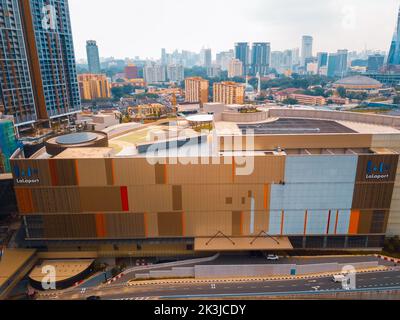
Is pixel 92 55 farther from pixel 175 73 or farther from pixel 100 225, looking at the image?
pixel 100 225

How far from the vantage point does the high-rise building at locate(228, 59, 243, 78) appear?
11925 centimetres

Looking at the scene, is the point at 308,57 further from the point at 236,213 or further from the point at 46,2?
the point at 236,213

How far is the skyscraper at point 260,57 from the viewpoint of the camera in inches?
5036

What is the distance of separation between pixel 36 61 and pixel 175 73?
8688 centimetres

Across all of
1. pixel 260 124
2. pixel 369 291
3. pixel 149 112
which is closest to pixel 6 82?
pixel 149 112

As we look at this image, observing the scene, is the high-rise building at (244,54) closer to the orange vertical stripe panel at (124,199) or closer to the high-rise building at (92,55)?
the high-rise building at (92,55)

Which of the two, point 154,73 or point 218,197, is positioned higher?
point 154,73

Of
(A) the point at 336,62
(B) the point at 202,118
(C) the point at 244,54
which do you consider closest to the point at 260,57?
(C) the point at 244,54

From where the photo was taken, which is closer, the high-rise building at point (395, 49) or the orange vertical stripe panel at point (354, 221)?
the orange vertical stripe panel at point (354, 221)

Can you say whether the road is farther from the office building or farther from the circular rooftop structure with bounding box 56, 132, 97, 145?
the office building

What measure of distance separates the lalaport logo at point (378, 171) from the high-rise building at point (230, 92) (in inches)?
2020

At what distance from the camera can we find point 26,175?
16.8m

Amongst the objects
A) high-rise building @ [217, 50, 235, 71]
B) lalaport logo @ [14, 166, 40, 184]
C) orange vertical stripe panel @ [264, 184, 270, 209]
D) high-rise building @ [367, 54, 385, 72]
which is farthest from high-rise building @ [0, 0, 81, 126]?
high-rise building @ [217, 50, 235, 71]

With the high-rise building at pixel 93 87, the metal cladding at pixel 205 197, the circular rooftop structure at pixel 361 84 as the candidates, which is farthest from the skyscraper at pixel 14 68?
the circular rooftop structure at pixel 361 84
